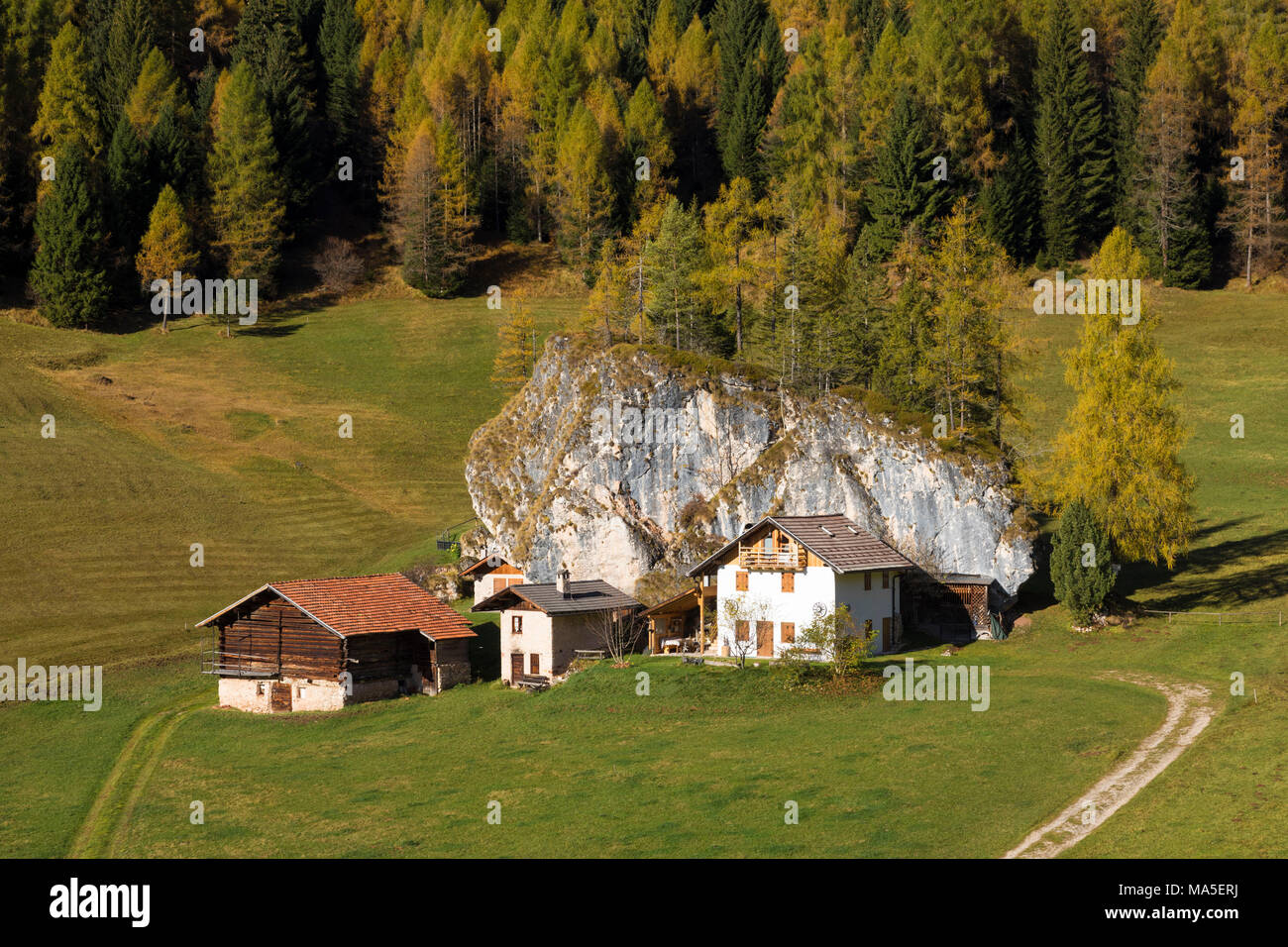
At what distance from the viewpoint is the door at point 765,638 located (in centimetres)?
5947

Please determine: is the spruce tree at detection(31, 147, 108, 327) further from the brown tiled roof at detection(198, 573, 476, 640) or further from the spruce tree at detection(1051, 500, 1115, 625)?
the spruce tree at detection(1051, 500, 1115, 625)

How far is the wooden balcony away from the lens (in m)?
58.8

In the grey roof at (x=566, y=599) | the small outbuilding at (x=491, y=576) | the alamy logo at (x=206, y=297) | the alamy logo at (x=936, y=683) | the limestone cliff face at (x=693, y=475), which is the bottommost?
the alamy logo at (x=936, y=683)

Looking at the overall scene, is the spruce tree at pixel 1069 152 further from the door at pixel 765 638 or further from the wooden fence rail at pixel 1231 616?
the door at pixel 765 638

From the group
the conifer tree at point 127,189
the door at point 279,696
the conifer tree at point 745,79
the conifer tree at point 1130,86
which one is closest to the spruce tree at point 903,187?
the conifer tree at point 745,79

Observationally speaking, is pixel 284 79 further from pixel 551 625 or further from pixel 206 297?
pixel 551 625

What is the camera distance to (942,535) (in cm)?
6381

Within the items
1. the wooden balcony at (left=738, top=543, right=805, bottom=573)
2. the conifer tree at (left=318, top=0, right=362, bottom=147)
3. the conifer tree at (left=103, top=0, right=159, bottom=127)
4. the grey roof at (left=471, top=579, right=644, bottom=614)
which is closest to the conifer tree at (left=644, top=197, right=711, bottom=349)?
the grey roof at (left=471, top=579, right=644, bottom=614)

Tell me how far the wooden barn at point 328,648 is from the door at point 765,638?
13761mm

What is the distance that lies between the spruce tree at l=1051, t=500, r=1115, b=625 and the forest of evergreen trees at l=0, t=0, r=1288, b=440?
3561cm

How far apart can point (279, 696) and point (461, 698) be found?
908 cm

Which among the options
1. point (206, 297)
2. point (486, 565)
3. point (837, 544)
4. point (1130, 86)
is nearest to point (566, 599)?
point (486, 565)

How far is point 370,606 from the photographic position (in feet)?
205
